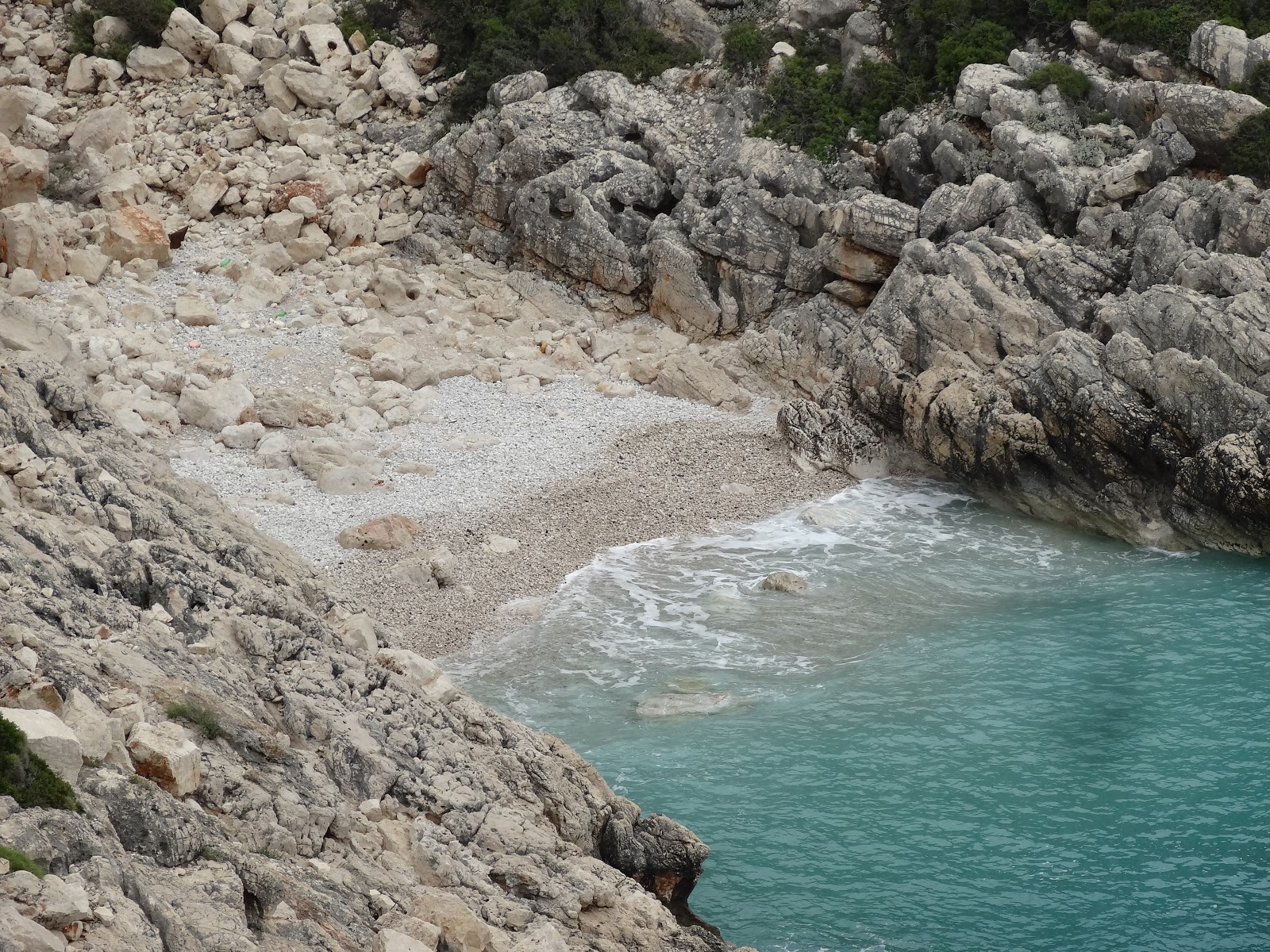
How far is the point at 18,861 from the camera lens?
786 centimetres

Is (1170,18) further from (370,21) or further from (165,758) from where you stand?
(165,758)

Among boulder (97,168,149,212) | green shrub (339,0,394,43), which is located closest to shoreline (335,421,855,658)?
boulder (97,168,149,212)

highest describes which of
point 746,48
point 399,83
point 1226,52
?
point 1226,52

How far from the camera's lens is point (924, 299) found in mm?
32281

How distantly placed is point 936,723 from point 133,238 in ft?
92.6

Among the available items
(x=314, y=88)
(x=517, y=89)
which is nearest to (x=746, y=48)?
(x=517, y=89)

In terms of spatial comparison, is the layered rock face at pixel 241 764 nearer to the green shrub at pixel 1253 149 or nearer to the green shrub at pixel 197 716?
the green shrub at pixel 197 716

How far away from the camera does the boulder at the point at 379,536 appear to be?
2617 cm

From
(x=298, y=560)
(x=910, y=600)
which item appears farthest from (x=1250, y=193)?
(x=298, y=560)

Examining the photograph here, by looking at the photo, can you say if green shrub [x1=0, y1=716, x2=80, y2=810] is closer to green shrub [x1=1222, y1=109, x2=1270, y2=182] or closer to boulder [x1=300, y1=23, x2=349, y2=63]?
green shrub [x1=1222, y1=109, x2=1270, y2=182]

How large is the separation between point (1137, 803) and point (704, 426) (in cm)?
1774

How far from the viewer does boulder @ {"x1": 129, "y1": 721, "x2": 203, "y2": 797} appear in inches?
402

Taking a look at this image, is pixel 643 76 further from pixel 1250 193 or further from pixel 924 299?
pixel 1250 193

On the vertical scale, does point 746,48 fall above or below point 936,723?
above
